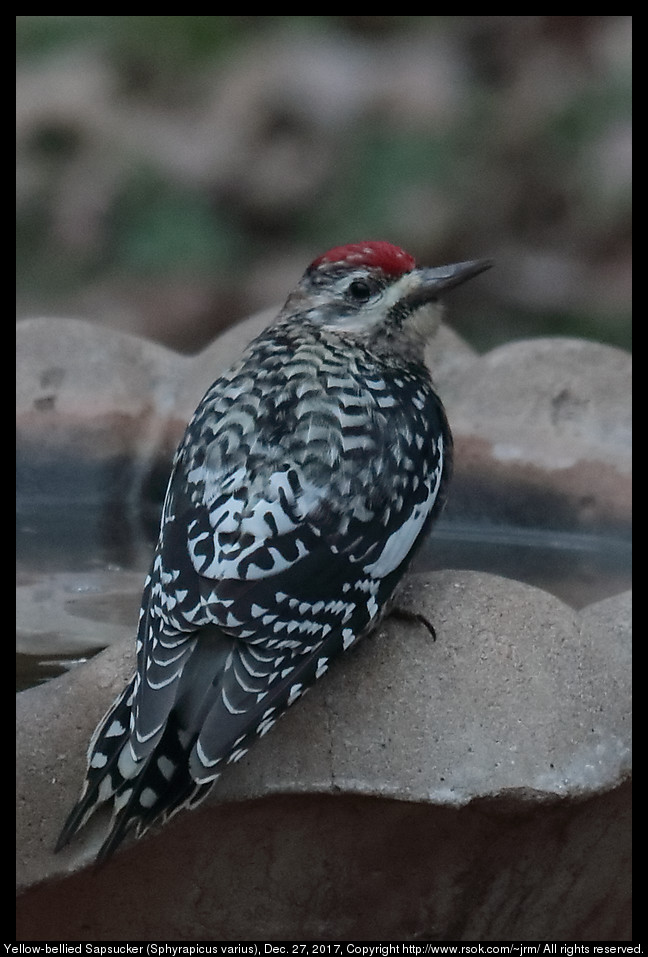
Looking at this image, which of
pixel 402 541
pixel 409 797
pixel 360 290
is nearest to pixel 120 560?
pixel 360 290

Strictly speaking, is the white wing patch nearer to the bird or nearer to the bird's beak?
the bird

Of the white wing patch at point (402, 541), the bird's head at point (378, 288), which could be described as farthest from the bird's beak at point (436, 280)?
the white wing patch at point (402, 541)

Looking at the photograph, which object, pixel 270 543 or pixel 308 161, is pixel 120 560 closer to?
pixel 270 543

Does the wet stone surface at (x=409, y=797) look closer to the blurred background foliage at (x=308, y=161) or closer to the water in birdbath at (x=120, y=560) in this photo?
the water in birdbath at (x=120, y=560)

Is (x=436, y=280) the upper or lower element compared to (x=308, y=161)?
upper
